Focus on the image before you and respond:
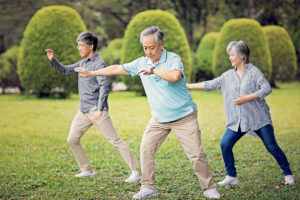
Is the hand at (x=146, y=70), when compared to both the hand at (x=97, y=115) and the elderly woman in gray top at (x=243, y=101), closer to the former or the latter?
the elderly woman in gray top at (x=243, y=101)

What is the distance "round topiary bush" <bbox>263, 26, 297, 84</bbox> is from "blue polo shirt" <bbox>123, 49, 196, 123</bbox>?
19.5 metres

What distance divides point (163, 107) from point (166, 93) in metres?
0.16

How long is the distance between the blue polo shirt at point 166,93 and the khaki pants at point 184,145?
0.11 m

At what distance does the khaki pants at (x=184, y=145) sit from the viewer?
4.38 metres

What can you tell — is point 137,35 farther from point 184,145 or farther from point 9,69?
point 9,69

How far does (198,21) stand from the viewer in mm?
33781

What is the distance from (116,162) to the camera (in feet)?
22.1

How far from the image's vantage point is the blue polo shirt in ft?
14.0

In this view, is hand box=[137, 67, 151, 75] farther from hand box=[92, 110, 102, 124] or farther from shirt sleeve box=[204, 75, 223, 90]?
hand box=[92, 110, 102, 124]

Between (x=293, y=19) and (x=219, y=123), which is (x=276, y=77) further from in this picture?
(x=219, y=123)

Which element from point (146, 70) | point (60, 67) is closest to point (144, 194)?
point (146, 70)

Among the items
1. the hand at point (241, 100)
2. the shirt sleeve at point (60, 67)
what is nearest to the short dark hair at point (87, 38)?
the shirt sleeve at point (60, 67)

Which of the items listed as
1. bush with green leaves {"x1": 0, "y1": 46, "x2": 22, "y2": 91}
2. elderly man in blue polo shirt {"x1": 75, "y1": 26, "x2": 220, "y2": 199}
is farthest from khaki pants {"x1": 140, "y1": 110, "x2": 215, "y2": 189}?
bush with green leaves {"x1": 0, "y1": 46, "x2": 22, "y2": 91}

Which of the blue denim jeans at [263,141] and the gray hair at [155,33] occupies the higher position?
the gray hair at [155,33]
